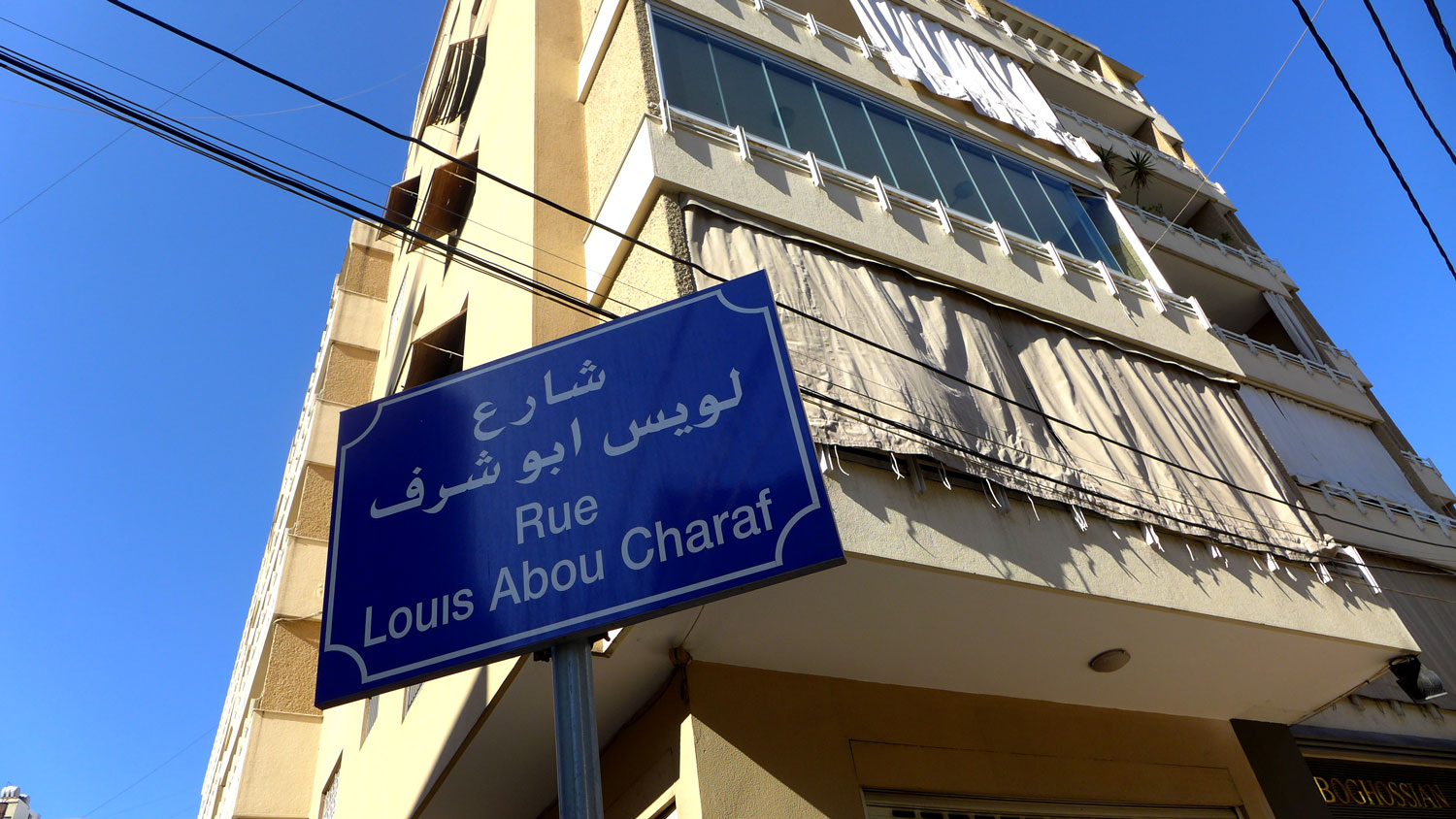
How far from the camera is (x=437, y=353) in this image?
10.2 m

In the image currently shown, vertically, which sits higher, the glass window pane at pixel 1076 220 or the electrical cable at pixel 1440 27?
the glass window pane at pixel 1076 220

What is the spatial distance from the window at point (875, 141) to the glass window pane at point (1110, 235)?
15mm

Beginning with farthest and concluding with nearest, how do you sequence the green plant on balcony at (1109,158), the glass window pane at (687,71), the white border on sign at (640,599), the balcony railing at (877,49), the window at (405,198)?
the green plant on balcony at (1109,158)
the window at (405,198)
the balcony railing at (877,49)
the glass window pane at (687,71)
the white border on sign at (640,599)

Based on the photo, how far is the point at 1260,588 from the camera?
679 centimetres

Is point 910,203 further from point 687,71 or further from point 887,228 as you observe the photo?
point 687,71

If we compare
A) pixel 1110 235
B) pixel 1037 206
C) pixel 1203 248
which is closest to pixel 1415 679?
pixel 1110 235

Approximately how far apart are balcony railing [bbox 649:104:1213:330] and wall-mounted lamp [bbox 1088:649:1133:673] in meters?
3.58

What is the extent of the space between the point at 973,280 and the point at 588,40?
4.29m

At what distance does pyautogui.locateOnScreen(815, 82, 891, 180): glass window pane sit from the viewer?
8281mm

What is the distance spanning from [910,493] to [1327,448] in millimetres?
10765

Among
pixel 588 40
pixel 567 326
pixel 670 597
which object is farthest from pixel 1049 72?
pixel 670 597

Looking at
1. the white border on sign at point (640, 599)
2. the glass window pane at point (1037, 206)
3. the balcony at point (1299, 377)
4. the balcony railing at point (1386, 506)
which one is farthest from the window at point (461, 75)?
the balcony railing at point (1386, 506)

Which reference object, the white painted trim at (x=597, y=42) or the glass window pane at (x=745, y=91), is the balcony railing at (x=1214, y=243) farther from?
the white painted trim at (x=597, y=42)

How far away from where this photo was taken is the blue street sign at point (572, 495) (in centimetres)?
238
